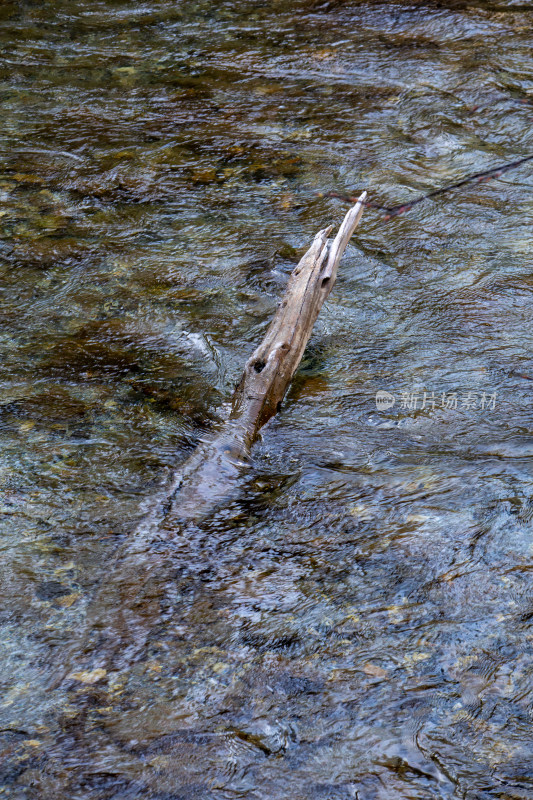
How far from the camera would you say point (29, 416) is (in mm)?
4148

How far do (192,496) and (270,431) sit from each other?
24.1 inches

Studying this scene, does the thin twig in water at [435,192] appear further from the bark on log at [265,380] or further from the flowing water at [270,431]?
the bark on log at [265,380]

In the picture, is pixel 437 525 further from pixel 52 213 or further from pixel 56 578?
pixel 52 213

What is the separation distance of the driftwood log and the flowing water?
2cm

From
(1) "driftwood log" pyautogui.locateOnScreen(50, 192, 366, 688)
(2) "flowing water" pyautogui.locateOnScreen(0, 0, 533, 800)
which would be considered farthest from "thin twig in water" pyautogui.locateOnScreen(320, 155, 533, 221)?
(1) "driftwood log" pyautogui.locateOnScreen(50, 192, 366, 688)

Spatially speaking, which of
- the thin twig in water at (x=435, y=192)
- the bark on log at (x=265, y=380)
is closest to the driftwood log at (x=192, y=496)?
the bark on log at (x=265, y=380)

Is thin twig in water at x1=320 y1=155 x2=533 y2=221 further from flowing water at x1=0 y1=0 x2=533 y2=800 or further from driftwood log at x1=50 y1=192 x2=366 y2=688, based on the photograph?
driftwood log at x1=50 y1=192 x2=366 y2=688

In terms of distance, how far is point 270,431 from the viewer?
13.2 ft

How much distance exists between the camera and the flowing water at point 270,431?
8.68 ft

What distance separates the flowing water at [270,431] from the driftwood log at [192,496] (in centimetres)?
2

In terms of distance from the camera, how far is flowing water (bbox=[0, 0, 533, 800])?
2645 mm

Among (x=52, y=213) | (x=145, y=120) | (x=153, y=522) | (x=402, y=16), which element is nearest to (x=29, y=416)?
(x=153, y=522)

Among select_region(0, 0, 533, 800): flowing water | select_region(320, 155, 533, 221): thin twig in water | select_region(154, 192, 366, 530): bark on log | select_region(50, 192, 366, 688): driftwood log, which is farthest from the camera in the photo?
select_region(320, 155, 533, 221): thin twig in water

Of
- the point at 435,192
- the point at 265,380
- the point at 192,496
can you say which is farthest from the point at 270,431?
the point at 435,192
